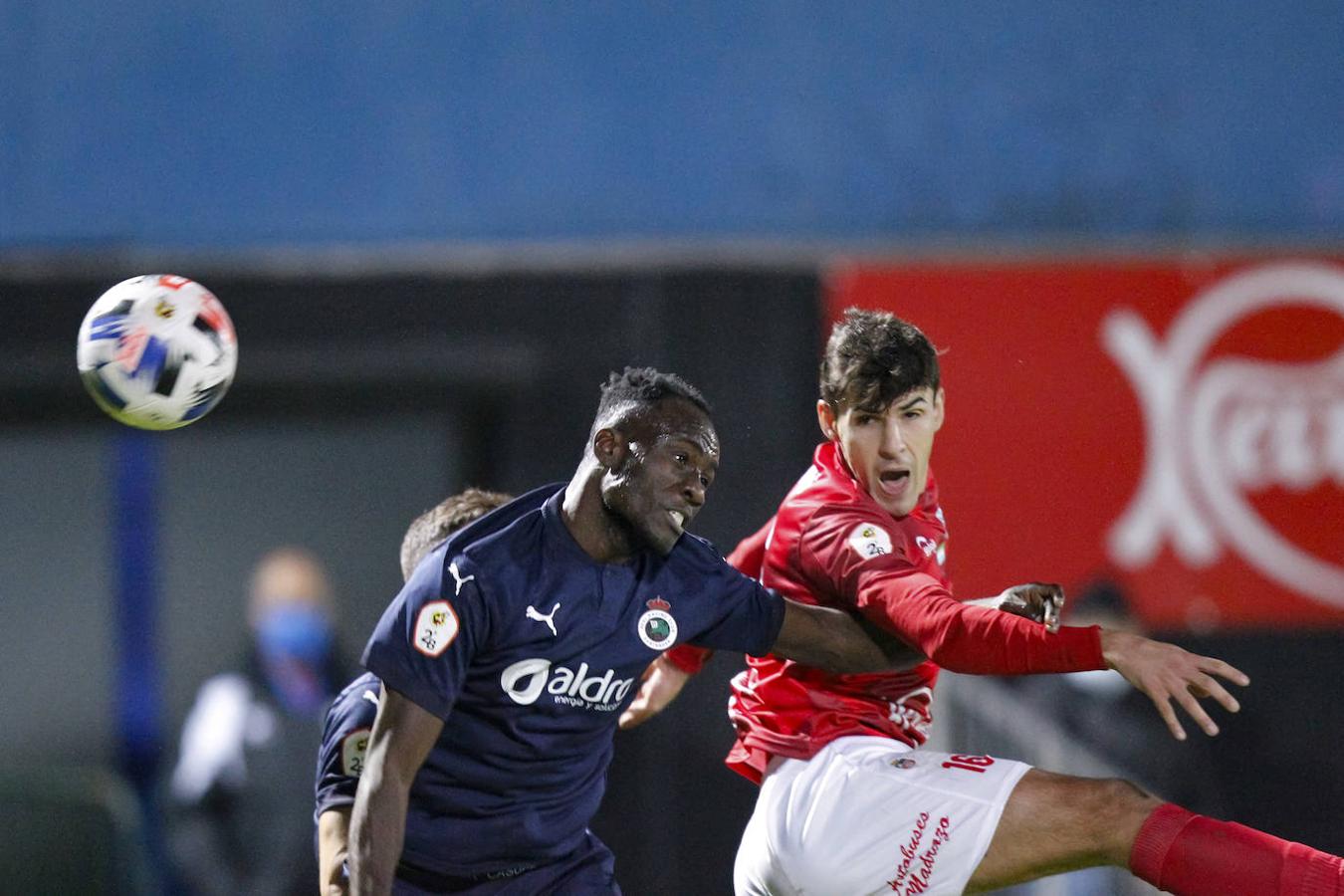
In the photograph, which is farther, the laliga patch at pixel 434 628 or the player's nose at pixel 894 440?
the player's nose at pixel 894 440

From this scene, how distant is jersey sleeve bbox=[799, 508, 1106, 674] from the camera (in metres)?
3.50

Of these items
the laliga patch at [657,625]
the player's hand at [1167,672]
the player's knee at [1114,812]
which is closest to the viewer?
the player's hand at [1167,672]

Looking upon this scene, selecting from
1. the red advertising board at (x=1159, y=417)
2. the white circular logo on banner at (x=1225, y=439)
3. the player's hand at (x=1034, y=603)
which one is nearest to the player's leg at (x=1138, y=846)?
the player's hand at (x=1034, y=603)

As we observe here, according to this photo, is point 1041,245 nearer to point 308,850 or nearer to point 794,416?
point 794,416

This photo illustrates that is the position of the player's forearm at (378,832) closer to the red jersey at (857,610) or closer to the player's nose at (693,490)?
the player's nose at (693,490)

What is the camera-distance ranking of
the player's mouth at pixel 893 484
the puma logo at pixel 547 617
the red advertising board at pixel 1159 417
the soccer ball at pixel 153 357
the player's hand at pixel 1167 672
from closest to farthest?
the player's hand at pixel 1167 672
the puma logo at pixel 547 617
the player's mouth at pixel 893 484
the soccer ball at pixel 153 357
the red advertising board at pixel 1159 417

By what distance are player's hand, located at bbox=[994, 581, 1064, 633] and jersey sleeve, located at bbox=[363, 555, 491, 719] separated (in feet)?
Result: 3.78

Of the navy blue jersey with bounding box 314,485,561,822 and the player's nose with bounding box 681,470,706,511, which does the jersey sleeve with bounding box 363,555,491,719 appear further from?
the player's nose with bounding box 681,470,706,511

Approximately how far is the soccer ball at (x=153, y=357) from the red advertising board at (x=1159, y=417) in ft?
14.4

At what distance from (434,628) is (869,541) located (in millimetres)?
1014

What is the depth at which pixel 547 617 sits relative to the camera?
374 centimetres

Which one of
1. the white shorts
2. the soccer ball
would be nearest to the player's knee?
the white shorts

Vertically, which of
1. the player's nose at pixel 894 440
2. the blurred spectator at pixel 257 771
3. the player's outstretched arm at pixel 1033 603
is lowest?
the blurred spectator at pixel 257 771

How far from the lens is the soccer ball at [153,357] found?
→ 4383mm
